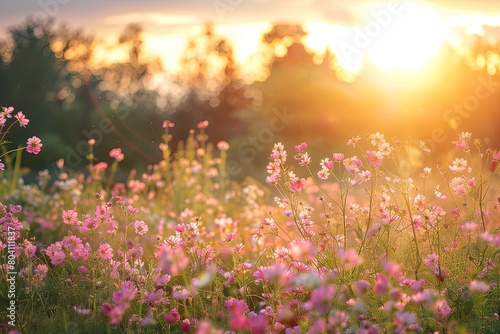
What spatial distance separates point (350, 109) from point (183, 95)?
16.2ft

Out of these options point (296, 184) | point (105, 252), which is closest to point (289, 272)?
point (296, 184)

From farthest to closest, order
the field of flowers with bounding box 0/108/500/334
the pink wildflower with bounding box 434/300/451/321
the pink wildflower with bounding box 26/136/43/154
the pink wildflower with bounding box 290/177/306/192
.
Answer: the pink wildflower with bounding box 26/136/43/154 → the pink wildflower with bounding box 290/177/306/192 → the field of flowers with bounding box 0/108/500/334 → the pink wildflower with bounding box 434/300/451/321

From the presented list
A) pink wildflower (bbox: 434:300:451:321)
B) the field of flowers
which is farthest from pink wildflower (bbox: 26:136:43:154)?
pink wildflower (bbox: 434:300:451:321)

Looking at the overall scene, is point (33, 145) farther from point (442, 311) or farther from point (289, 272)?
point (442, 311)

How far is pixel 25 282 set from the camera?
11.8 ft

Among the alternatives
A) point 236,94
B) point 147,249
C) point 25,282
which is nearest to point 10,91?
point 236,94

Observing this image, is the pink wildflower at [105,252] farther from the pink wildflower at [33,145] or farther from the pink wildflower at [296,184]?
the pink wildflower at [296,184]

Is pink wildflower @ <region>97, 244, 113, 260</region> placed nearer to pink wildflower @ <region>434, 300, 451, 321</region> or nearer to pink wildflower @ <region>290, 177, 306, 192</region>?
pink wildflower @ <region>290, 177, 306, 192</region>

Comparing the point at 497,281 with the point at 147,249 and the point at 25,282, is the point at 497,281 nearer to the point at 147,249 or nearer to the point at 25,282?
the point at 25,282

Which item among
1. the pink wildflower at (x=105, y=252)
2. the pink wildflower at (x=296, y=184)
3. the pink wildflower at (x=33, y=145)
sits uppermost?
the pink wildflower at (x=33, y=145)

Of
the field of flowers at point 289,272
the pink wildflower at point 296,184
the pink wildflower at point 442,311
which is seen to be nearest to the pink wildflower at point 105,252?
the field of flowers at point 289,272

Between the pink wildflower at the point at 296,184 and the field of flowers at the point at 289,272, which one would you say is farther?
the pink wildflower at the point at 296,184

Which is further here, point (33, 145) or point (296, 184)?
point (33, 145)

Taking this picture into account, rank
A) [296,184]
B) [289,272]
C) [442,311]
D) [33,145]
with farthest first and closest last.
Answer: [33,145], [296,184], [289,272], [442,311]
